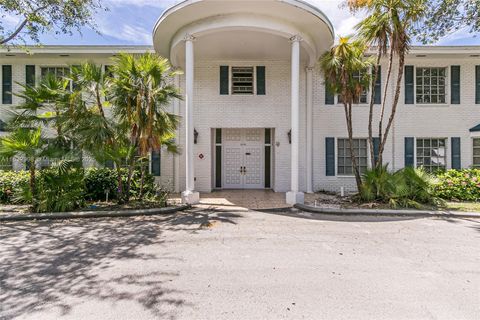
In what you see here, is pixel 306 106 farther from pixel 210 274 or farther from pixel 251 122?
pixel 210 274

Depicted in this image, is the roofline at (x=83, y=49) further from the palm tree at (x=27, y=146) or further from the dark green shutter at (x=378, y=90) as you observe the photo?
the dark green shutter at (x=378, y=90)

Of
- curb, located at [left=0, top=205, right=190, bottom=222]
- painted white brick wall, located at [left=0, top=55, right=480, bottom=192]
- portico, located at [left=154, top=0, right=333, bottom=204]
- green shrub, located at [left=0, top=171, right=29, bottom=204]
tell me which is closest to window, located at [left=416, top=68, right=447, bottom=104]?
painted white brick wall, located at [left=0, top=55, right=480, bottom=192]

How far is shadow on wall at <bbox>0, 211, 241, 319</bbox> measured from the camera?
299 centimetres

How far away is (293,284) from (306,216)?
382cm

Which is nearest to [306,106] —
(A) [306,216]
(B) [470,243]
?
(A) [306,216]

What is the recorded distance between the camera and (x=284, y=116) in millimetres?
11094

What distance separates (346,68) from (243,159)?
564 cm

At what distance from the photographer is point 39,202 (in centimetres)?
707

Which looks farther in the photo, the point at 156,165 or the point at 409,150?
the point at 409,150

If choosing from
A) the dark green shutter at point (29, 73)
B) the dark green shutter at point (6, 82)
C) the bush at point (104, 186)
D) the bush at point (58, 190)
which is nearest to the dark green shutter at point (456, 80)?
the bush at point (104, 186)

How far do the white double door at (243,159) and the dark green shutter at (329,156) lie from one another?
278 centimetres

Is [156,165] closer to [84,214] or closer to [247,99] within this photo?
[84,214]

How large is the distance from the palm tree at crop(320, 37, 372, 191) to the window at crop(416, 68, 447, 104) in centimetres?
464

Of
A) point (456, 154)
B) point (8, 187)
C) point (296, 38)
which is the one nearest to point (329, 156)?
point (296, 38)
